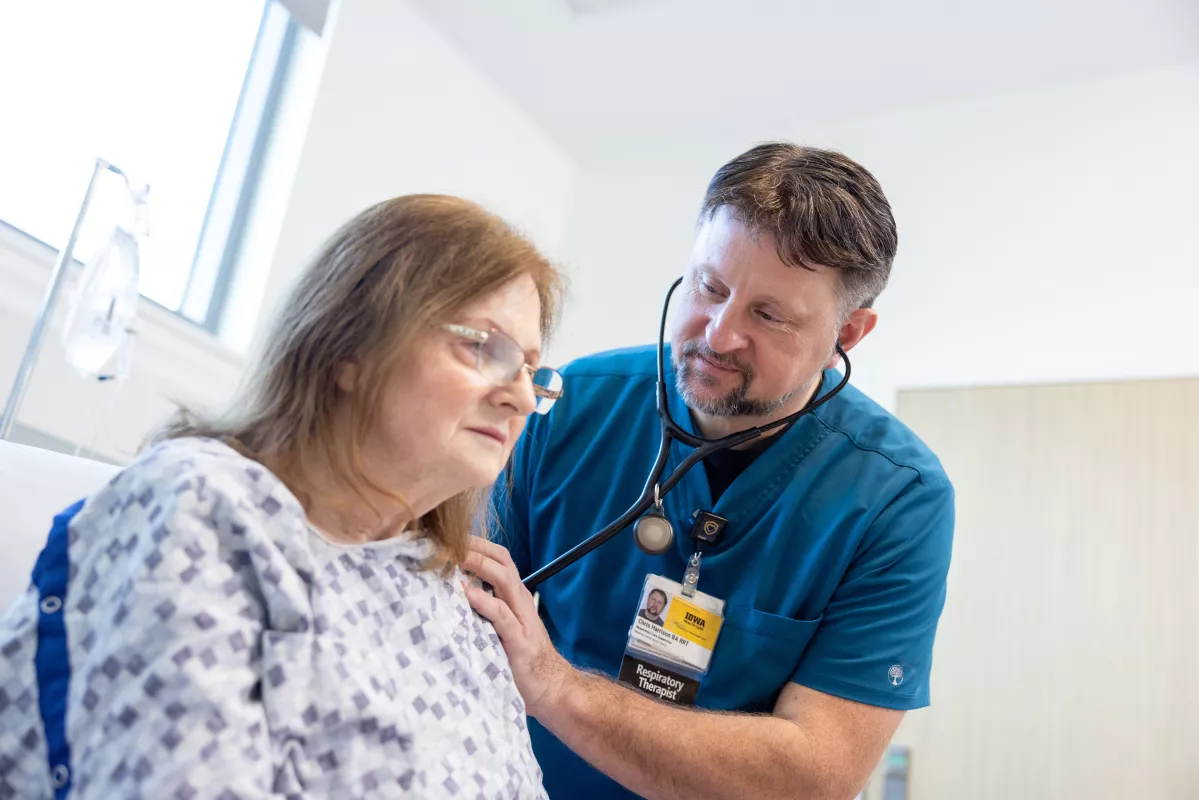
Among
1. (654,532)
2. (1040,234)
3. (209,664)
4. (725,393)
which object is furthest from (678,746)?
(1040,234)

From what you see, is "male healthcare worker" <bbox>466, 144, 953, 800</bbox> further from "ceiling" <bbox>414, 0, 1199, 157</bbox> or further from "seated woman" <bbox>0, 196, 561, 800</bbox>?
"ceiling" <bbox>414, 0, 1199, 157</bbox>

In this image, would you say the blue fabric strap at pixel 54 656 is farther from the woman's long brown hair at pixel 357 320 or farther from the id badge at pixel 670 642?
the id badge at pixel 670 642

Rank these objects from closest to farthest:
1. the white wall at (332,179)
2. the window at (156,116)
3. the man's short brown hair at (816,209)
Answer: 1. the man's short brown hair at (816,209)
2. the white wall at (332,179)
3. the window at (156,116)

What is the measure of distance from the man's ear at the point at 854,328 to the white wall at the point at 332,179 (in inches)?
31.7

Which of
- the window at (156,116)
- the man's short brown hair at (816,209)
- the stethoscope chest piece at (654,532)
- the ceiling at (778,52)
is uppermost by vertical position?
the ceiling at (778,52)

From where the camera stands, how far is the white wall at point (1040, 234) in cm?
306

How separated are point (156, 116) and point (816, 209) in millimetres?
2102

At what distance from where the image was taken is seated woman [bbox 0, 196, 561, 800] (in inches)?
28.8

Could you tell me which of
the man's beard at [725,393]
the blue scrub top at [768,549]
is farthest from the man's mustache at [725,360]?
the blue scrub top at [768,549]

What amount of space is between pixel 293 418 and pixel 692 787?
2.45 feet

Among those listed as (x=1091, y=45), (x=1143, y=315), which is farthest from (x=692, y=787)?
(x=1091, y=45)

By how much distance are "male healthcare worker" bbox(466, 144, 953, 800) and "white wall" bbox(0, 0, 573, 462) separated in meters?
0.78

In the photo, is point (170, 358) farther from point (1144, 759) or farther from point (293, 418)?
point (1144, 759)

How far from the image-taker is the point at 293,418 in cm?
97
